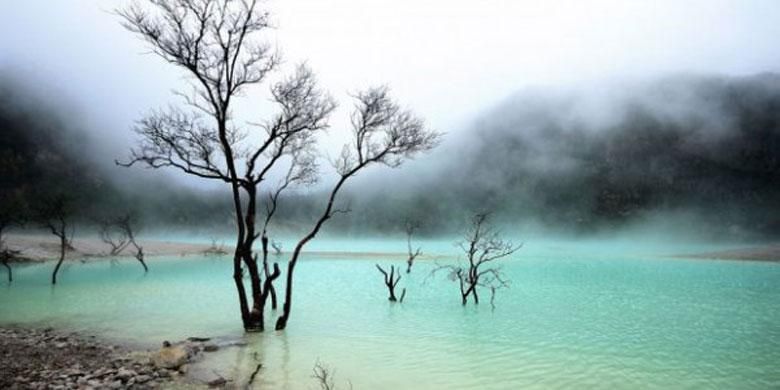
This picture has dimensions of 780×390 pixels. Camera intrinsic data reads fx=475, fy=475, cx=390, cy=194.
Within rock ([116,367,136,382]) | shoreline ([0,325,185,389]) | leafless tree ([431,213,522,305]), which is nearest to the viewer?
shoreline ([0,325,185,389])

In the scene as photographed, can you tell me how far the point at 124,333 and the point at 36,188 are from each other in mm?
162697

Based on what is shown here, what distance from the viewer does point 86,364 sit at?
11.7 meters

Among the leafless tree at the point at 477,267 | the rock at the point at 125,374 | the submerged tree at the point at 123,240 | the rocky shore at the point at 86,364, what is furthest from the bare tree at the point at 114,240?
the rock at the point at 125,374

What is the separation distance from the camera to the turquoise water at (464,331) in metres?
12.4

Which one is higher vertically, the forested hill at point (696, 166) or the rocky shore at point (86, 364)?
the forested hill at point (696, 166)

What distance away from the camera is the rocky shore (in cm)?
991

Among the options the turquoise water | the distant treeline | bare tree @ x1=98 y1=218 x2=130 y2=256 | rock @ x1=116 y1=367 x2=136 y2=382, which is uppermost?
the distant treeline

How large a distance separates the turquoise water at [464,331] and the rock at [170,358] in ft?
3.04

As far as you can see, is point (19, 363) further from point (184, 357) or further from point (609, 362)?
point (609, 362)

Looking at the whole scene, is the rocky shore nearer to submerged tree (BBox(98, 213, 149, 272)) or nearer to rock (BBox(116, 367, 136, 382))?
rock (BBox(116, 367, 136, 382))

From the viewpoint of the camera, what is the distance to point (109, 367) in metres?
11.4

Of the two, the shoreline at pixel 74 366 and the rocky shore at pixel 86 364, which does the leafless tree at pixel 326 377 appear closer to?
the rocky shore at pixel 86 364

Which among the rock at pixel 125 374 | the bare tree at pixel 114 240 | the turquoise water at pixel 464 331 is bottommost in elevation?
the turquoise water at pixel 464 331

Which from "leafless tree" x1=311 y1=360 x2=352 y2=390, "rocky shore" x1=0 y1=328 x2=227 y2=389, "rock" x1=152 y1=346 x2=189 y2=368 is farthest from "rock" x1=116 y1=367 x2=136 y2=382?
"leafless tree" x1=311 y1=360 x2=352 y2=390
